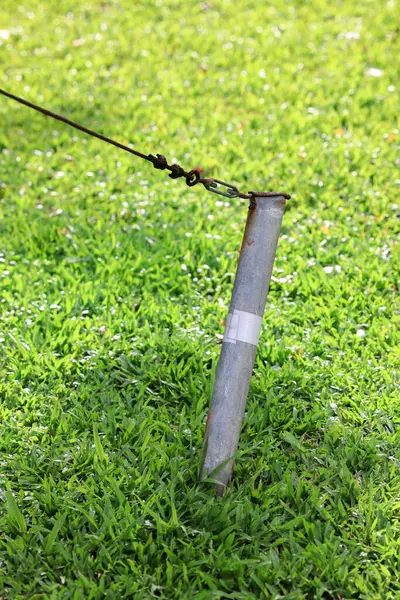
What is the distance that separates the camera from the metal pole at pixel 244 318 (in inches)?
99.0

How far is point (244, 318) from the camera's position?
8.26ft

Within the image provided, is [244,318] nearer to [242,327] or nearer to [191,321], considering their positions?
[242,327]

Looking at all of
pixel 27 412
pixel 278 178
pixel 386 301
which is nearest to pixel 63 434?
pixel 27 412

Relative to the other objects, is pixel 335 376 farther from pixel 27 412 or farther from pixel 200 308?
pixel 27 412

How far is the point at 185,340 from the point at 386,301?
1.08 metres

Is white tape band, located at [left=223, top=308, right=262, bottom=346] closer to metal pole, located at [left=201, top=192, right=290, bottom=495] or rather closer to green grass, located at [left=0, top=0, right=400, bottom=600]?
metal pole, located at [left=201, top=192, right=290, bottom=495]

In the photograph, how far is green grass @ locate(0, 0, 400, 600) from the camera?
2416mm

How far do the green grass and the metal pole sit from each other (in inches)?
10.9

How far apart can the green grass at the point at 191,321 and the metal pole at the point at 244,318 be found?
278 millimetres

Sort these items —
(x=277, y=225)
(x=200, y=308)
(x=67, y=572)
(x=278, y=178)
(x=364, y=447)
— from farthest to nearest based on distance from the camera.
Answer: (x=278, y=178) < (x=200, y=308) < (x=364, y=447) < (x=277, y=225) < (x=67, y=572)

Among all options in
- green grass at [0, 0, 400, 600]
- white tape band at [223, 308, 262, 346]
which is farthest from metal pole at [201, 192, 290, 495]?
green grass at [0, 0, 400, 600]

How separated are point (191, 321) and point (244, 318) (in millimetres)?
1140

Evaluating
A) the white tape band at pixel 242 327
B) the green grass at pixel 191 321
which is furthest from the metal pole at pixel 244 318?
the green grass at pixel 191 321

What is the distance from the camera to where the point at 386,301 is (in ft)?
12.4
